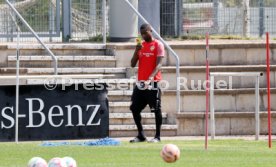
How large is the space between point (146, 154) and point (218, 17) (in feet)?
35.4

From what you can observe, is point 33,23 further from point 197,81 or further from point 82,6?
point 197,81

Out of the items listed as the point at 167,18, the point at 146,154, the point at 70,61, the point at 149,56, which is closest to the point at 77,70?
the point at 70,61

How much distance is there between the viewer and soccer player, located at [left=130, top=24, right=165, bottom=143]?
2058 centimetres

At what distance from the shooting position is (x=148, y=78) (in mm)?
20625

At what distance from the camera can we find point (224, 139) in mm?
21531

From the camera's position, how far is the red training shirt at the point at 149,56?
20.6 m

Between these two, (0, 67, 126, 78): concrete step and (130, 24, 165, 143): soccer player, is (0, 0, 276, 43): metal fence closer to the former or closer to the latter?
(0, 67, 126, 78): concrete step

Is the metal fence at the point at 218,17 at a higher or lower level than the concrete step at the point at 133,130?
higher

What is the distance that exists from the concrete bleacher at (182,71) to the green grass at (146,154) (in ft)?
9.06

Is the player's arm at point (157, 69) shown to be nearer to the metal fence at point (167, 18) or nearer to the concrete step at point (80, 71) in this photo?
the concrete step at point (80, 71)

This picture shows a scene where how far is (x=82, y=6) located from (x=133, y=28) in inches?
62.5

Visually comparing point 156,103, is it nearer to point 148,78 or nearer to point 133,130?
point 148,78

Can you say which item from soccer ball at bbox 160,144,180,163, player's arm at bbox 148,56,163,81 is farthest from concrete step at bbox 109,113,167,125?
soccer ball at bbox 160,144,180,163

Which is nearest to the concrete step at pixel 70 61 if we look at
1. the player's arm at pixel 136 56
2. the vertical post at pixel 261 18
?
the player's arm at pixel 136 56
